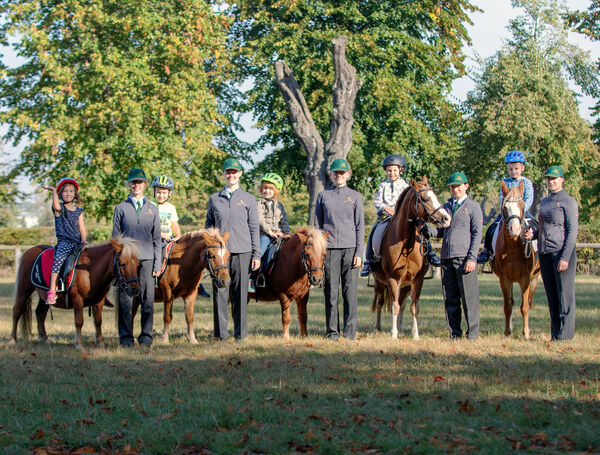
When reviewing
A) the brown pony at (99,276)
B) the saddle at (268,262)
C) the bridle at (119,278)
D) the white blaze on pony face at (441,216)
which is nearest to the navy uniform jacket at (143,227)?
the brown pony at (99,276)

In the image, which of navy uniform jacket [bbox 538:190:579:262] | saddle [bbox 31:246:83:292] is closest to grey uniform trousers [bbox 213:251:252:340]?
saddle [bbox 31:246:83:292]

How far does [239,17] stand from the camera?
97.9ft

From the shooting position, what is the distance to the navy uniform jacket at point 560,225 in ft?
32.3

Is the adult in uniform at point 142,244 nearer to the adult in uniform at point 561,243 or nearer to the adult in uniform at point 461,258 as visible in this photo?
the adult in uniform at point 461,258

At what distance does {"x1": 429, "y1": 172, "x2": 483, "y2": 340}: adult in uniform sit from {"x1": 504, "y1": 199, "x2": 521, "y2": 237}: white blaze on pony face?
0.45 meters

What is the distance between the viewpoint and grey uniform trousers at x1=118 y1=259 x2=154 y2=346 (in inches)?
394

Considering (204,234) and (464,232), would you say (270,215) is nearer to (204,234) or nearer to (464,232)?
(204,234)

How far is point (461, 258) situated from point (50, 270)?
6.04 m

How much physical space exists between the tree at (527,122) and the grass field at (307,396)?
76.9ft

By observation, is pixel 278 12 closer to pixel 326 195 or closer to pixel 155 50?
pixel 155 50

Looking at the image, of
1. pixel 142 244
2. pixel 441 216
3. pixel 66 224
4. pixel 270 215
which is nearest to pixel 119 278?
pixel 142 244

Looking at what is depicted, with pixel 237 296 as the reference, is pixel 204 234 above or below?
above

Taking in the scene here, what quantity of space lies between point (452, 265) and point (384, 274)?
131 centimetres

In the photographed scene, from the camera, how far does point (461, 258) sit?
10.3m
